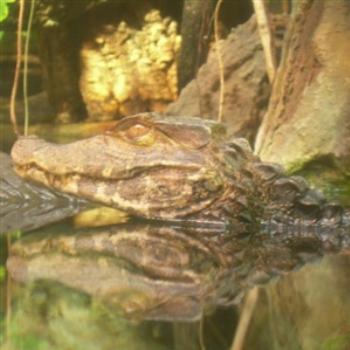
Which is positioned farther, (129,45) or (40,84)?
(40,84)

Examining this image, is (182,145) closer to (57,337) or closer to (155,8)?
(57,337)

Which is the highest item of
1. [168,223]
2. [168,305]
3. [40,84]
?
[168,305]

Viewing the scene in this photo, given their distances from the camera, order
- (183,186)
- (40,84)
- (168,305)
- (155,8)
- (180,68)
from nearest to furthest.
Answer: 1. (168,305)
2. (183,186)
3. (180,68)
4. (155,8)
5. (40,84)

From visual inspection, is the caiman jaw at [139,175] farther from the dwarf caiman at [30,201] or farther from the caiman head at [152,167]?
the dwarf caiman at [30,201]

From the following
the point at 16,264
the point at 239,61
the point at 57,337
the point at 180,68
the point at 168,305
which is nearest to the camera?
the point at 57,337

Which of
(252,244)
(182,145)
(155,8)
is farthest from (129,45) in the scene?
(252,244)

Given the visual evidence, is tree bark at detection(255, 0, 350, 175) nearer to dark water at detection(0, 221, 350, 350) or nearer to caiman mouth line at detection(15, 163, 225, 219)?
caiman mouth line at detection(15, 163, 225, 219)

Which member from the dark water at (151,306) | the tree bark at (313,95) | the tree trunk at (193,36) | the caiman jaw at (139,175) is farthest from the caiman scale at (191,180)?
the tree trunk at (193,36)
